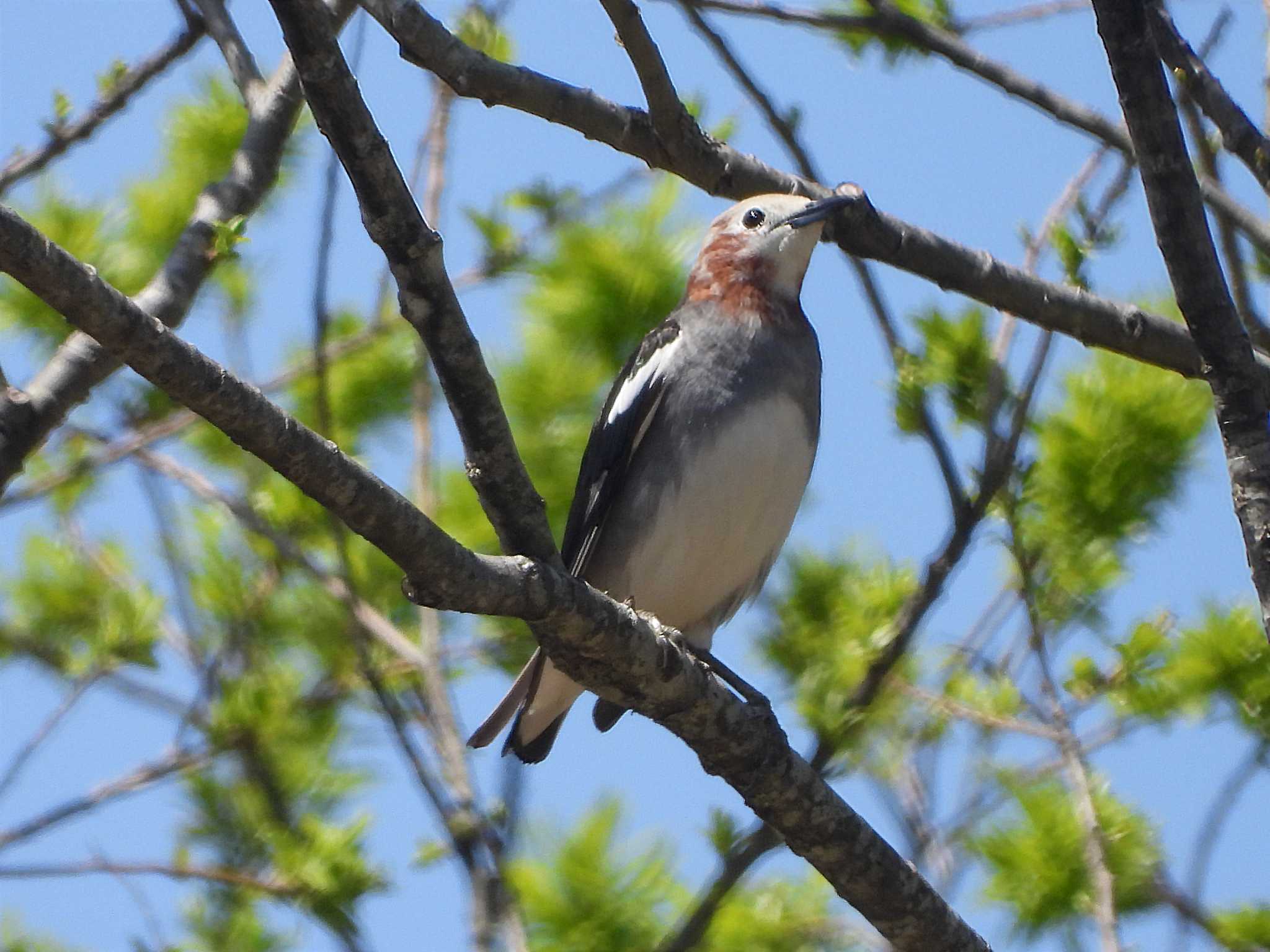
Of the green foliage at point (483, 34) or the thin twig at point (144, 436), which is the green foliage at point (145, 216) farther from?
the green foliage at point (483, 34)

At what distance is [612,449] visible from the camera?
5.32m

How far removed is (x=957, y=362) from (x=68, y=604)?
446 cm

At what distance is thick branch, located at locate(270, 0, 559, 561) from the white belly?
1769 millimetres

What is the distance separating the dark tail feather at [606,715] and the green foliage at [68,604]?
208 centimetres

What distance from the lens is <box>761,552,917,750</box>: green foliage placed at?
4.48m

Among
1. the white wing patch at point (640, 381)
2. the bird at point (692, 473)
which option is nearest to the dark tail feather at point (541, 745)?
the bird at point (692, 473)

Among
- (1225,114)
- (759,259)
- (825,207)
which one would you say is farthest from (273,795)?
(1225,114)

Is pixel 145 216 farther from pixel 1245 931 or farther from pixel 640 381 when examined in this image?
pixel 1245 931

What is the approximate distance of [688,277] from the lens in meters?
6.46

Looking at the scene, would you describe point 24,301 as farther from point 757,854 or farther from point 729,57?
point 757,854

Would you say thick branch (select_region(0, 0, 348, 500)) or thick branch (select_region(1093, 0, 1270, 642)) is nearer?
thick branch (select_region(1093, 0, 1270, 642))

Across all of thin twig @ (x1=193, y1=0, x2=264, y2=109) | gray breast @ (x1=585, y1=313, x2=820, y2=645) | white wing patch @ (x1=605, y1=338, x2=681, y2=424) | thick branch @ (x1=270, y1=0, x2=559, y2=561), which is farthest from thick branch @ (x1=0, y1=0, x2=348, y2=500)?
gray breast @ (x1=585, y1=313, x2=820, y2=645)

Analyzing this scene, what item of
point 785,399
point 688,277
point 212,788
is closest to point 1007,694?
point 785,399

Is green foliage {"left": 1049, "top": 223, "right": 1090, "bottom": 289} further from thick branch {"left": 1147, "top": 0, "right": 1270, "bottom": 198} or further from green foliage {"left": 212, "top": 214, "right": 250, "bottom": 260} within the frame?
green foliage {"left": 212, "top": 214, "right": 250, "bottom": 260}
